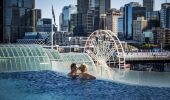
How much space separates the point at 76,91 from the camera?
37.4 metres

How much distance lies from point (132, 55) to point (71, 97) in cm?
13996

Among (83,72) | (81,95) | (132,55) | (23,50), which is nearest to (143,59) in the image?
(132,55)

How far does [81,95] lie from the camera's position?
35219 mm

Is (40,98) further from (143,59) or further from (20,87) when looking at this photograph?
(143,59)

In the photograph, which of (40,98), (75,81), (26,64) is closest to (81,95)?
(40,98)

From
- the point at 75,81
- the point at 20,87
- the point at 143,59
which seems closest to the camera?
the point at 20,87

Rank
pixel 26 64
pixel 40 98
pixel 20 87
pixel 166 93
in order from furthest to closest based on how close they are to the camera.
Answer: pixel 26 64, pixel 20 87, pixel 166 93, pixel 40 98

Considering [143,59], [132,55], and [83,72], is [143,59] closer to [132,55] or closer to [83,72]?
[132,55]

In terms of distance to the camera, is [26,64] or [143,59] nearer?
[26,64]

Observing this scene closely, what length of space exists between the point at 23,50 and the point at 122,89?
116 feet

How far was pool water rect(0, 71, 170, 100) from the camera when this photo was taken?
34438 millimetres

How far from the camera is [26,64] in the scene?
Result: 2628 inches

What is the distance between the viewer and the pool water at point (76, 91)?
34438 millimetres

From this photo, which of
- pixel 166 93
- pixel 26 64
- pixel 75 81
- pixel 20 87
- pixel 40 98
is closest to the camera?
pixel 40 98
